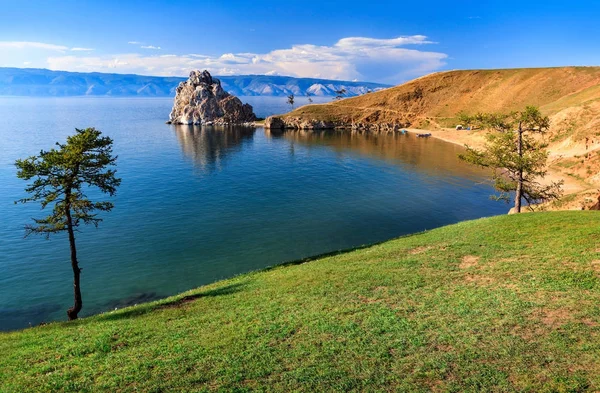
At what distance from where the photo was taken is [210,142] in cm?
13050

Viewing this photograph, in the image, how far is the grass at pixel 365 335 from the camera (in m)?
12.8

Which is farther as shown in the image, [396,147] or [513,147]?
[396,147]

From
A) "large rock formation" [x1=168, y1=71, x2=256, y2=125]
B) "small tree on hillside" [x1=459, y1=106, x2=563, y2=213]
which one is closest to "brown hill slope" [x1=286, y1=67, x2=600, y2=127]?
"large rock formation" [x1=168, y1=71, x2=256, y2=125]

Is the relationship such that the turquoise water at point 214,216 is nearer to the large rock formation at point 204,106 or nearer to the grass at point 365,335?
the grass at point 365,335

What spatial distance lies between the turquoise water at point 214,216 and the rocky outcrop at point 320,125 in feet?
221

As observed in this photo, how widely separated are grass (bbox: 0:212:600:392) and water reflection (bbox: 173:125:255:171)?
69.7 m

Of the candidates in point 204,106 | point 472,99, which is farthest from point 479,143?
point 204,106

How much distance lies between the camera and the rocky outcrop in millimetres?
173250

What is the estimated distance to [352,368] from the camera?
1338 centimetres

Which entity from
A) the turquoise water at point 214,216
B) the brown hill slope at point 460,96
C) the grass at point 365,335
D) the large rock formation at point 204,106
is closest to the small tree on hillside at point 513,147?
the turquoise water at point 214,216

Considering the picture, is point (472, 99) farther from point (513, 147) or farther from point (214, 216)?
point (214, 216)

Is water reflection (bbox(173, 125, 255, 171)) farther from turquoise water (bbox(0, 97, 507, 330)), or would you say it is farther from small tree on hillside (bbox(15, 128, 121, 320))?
small tree on hillside (bbox(15, 128, 121, 320))

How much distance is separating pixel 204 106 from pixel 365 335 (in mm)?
186958

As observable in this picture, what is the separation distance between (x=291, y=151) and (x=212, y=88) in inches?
3887
